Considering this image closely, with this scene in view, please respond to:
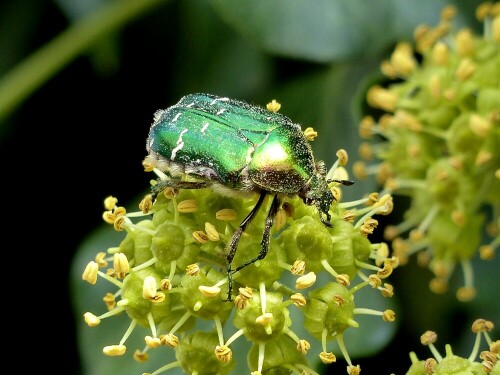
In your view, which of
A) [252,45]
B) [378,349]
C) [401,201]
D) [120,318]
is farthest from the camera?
[252,45]

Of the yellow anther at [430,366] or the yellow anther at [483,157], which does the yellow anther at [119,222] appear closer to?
the yellow anther at [430,366]

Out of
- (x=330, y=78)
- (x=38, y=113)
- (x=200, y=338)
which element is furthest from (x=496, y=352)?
(x=38, y=113)

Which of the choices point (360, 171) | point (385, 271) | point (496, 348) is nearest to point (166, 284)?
point (385, 271)

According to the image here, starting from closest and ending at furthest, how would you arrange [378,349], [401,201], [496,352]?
[496,352]
[378,349]
[401,201]

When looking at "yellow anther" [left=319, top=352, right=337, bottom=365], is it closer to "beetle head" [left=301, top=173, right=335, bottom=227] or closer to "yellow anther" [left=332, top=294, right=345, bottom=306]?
"yellow anther" [left=332, top=294, right=345, bottom=306]

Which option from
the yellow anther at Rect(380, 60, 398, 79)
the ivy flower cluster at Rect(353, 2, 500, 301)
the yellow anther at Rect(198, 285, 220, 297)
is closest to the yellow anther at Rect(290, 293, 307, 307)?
the yellow anther at Rect(198, 285, 220, 297)

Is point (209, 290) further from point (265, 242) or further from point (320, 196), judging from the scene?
point (320, 196)

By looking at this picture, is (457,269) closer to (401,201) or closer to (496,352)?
(401,201)
